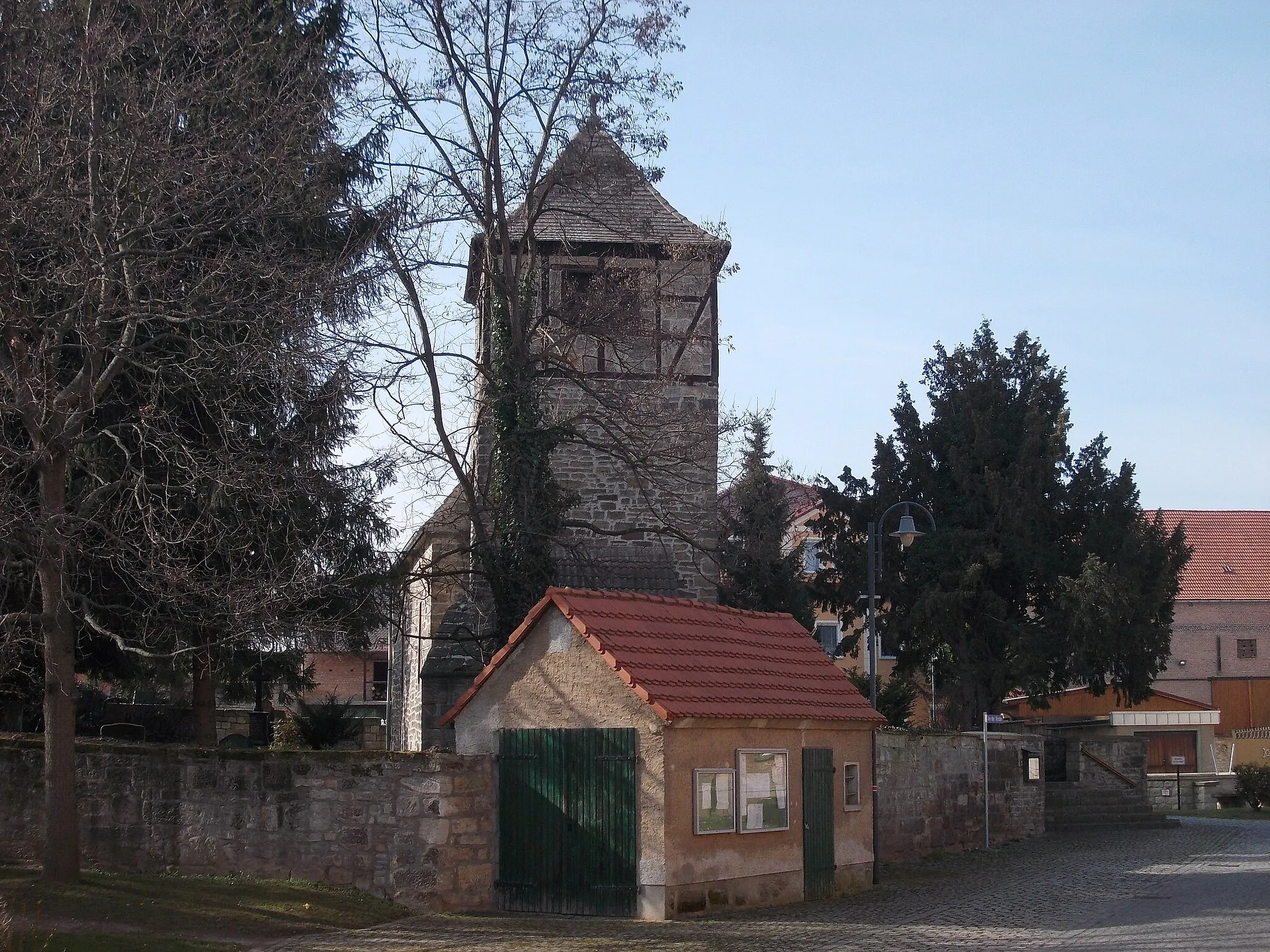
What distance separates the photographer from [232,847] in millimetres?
14961

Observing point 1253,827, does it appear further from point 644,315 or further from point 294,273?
point 294,273

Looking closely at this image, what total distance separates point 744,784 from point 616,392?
9633 mm

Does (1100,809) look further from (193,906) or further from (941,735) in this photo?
(193,906)

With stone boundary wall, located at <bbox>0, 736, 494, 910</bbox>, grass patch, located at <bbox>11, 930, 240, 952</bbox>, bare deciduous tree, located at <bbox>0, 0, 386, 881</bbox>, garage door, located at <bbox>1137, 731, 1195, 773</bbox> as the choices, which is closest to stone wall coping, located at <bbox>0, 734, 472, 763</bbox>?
stone boundary wall, located at <bbox>0, 736, 494, 910</bbox>

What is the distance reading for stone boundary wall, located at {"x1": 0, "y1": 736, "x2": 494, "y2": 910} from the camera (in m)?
14.4

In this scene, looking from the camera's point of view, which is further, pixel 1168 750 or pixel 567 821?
pixel 1168 750

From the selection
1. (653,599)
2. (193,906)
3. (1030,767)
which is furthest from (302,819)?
(1030,767)

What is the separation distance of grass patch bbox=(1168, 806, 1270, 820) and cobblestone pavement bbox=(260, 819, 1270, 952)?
14319 millimetres

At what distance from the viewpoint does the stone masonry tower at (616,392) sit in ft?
77.0

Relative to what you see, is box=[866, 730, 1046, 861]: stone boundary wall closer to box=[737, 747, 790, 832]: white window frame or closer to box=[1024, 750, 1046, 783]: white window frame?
box=[1024, 750, 1046, 783]: white window frame

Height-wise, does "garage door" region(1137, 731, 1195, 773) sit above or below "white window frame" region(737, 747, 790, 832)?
below

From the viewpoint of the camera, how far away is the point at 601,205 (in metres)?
25.0

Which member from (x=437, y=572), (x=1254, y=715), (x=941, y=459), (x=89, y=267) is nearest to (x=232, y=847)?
(x=89, y=267)

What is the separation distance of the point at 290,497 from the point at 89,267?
171 inches
